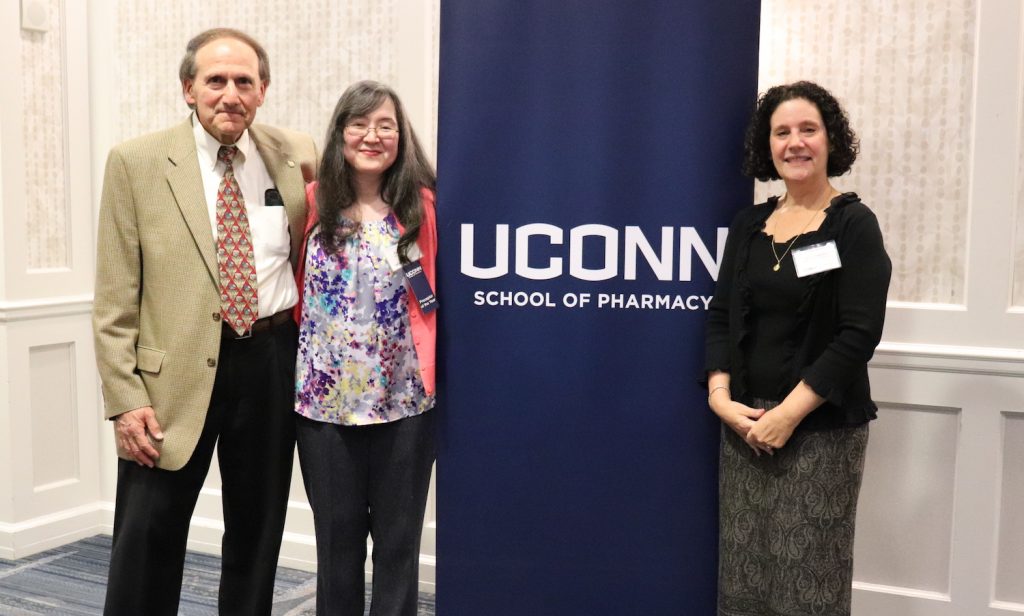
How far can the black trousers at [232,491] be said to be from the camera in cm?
219

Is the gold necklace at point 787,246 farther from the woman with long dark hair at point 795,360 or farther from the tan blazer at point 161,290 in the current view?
the tan blazer at point 161,290

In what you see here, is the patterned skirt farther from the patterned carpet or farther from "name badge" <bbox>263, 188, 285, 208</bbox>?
the patterned carpet

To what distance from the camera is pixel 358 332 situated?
206 cm

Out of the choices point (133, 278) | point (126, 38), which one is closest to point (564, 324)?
point (133, 278)

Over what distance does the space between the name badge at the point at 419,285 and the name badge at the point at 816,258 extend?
2.69 feet

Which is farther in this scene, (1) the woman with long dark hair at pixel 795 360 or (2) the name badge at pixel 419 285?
(2) the name badge at pixel 419 285

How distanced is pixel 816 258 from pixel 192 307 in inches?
56.0

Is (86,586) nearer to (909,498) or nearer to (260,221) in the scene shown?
(260,221)

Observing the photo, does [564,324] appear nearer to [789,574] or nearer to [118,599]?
[789,574]

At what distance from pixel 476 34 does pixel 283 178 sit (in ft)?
2.03

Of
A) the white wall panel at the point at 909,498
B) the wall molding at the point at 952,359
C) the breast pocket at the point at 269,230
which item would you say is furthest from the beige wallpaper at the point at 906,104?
the breast pocket at the point at 269,230

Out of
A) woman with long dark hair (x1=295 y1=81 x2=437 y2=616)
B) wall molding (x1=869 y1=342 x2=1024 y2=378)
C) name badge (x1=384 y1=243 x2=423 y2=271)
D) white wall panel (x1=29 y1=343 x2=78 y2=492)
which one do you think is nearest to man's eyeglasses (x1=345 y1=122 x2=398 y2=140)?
woman with long dark hair (x1=295 y1=81 x2=437 y2=616)

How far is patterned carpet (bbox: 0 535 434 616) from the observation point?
3008mm

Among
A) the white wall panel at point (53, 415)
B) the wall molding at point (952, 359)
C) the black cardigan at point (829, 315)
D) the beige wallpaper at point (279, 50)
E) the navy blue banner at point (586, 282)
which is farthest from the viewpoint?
the white wall panel at point (53, 415)
